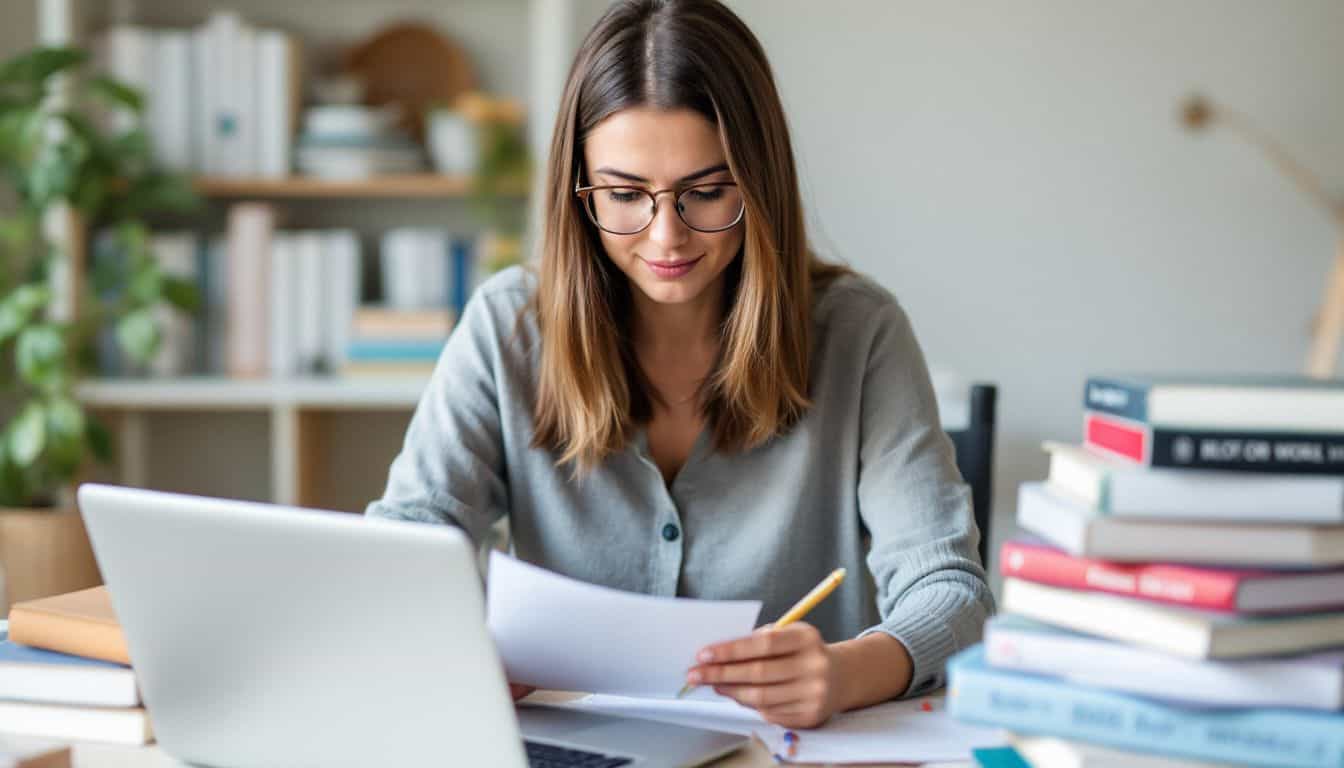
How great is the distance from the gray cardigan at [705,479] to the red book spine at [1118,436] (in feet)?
1.76

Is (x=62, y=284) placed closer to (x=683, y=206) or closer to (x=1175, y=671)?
(x=683, y=206)

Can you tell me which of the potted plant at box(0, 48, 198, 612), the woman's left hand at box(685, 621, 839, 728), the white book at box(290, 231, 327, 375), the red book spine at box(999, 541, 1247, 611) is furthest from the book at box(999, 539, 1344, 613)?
the white book at box(290, 231, 327, 375)

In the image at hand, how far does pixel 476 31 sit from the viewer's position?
10.8 ft

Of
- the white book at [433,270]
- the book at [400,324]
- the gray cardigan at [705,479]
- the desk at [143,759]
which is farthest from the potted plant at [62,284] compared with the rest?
the desk at [143,759]

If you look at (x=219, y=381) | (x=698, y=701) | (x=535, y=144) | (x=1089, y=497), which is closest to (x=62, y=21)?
(x=219, y=381)

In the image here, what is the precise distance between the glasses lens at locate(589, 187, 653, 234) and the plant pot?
168cm

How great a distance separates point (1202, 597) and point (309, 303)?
248cm

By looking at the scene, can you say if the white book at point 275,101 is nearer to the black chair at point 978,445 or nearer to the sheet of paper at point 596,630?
the black chair at point 978,445

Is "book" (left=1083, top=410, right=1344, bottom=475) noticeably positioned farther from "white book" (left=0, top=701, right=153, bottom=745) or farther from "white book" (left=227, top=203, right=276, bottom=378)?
"white book" (left=227, top=203, right=276, bottom=378)

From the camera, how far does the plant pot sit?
272cm

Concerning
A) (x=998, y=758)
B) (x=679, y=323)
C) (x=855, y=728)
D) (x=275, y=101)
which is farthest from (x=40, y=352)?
(x=998, y=758)

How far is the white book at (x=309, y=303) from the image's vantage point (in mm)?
3025

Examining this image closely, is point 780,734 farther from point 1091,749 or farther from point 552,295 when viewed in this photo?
point 552,295

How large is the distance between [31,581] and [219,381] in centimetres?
54
